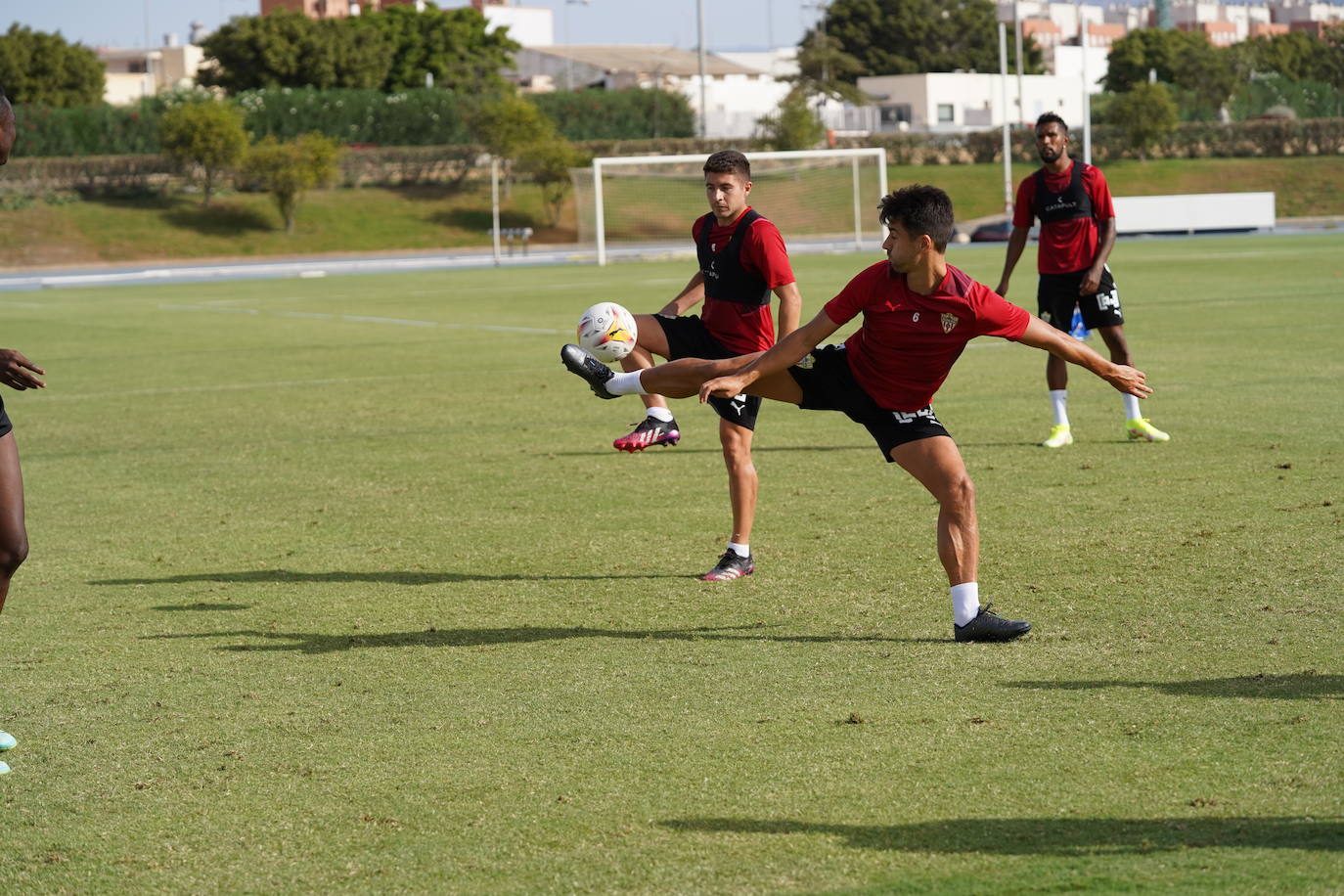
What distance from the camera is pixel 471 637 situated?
7172mm

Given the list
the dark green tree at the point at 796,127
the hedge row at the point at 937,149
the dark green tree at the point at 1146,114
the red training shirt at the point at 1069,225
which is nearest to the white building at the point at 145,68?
the hedge row at the point at 937,149

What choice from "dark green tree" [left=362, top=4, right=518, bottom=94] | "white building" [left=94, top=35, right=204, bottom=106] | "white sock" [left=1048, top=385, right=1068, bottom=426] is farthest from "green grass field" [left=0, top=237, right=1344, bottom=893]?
"white building" [left=94, top=35, right=204, bottom=106]

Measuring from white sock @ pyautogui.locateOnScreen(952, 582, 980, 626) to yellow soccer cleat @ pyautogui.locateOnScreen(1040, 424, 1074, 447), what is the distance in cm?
557

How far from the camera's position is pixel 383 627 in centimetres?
739

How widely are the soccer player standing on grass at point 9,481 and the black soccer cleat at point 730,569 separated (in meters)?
3.58

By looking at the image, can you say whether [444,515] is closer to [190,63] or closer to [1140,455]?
[1140,455]

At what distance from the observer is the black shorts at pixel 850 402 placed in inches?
271

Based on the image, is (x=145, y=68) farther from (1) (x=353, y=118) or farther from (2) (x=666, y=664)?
(2) (x=666, y=664)

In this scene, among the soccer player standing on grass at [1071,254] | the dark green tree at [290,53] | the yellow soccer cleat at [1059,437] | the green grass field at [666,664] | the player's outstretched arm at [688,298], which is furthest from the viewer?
the dark green tree at [290,53]

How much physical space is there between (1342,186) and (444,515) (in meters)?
70.8

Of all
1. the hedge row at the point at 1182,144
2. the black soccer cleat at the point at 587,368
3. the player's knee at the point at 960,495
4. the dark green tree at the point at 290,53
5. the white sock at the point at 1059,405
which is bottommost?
the white sock at the point at 1059,405

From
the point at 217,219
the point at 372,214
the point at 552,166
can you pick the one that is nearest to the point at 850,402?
the point at 552,166

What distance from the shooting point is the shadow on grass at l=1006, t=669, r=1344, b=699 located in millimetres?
5758

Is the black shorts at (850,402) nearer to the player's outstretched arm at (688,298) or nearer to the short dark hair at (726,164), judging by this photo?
the short dark hair at (726,164)
